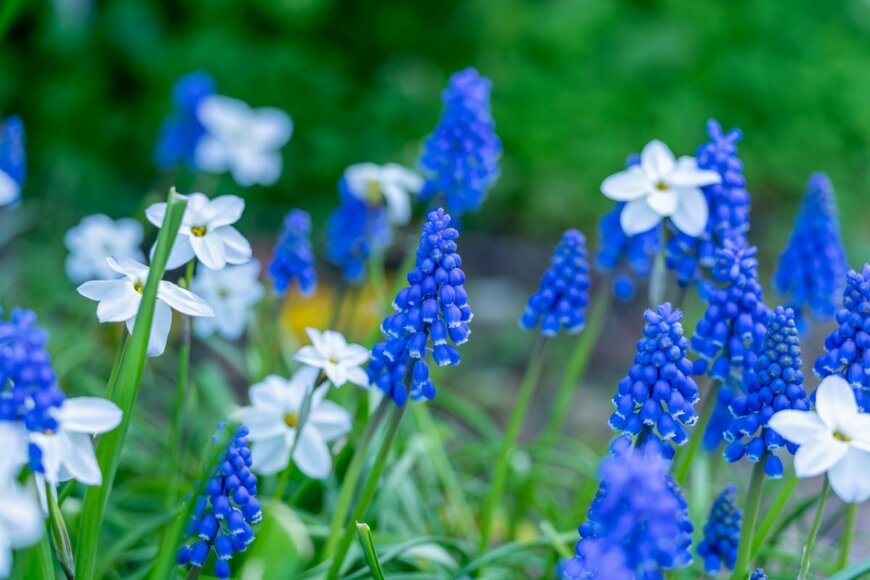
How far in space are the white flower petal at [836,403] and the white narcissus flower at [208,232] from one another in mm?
1453

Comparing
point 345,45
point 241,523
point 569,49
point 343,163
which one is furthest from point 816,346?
point 241,523

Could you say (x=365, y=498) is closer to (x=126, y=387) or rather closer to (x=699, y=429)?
(x=126, y=387)

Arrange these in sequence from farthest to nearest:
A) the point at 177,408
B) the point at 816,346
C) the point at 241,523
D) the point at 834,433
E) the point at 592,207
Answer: the point at 592,207 → the point at 816,346 → the point at 177,408 → the point at 241,523 → the point at 834,433

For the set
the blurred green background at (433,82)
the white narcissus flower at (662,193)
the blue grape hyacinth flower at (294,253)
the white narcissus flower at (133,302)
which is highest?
the blurred green background at (433,82)

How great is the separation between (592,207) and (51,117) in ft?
13.3

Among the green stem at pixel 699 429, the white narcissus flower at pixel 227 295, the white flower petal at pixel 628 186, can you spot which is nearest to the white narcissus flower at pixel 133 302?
the white flower petal at pixel 628 186

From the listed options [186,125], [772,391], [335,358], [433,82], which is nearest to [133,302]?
[335,358]

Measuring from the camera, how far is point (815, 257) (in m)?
3.63

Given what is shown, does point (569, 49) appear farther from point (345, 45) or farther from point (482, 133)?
point (482, 133)

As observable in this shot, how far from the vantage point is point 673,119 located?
25.5ft

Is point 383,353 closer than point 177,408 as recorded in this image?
Yes

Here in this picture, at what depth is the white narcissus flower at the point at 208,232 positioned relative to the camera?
9.05 feet

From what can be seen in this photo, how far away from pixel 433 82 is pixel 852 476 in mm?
5948

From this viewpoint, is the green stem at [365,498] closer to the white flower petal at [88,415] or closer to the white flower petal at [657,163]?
the white flower petal at [88,415]
